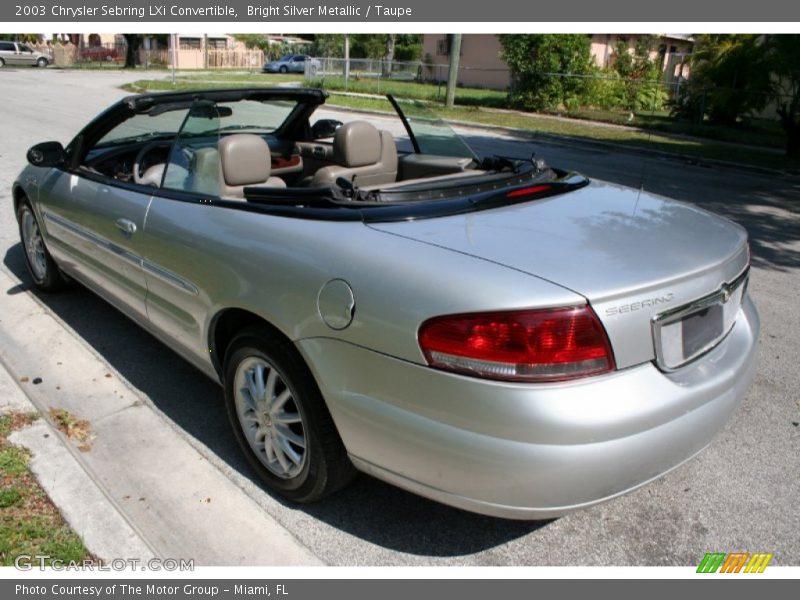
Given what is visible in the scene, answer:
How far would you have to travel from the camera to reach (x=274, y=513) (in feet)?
9.34

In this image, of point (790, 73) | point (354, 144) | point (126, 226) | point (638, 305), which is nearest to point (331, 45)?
point (790, 73)

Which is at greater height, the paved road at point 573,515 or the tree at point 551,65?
the tree at point 551,65

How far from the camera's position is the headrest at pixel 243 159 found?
3188 mm

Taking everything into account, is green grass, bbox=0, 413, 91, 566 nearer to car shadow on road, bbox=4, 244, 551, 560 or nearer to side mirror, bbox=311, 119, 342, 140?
car shadow on road, bbox=4, 244, 551, 560

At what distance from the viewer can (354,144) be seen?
3.67 meters

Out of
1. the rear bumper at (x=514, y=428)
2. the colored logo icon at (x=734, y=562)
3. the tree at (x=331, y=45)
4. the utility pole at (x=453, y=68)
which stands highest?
the tree at (x=331, y=45)

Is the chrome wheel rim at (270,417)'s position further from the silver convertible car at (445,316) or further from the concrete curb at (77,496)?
the concrete curb at (77,496)

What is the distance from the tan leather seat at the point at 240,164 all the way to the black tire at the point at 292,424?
0.76m

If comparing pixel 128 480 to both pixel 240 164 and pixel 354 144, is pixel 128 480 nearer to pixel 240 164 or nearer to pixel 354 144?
pixel 240 164

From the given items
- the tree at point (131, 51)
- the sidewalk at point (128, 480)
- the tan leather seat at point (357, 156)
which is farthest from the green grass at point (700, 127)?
the tree at point (131, 51)

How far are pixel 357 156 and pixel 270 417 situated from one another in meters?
1.54

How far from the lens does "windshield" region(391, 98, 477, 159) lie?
162 inches

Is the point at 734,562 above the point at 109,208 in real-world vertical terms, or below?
below

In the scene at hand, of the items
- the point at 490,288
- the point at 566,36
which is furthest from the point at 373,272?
the point at 566,36
